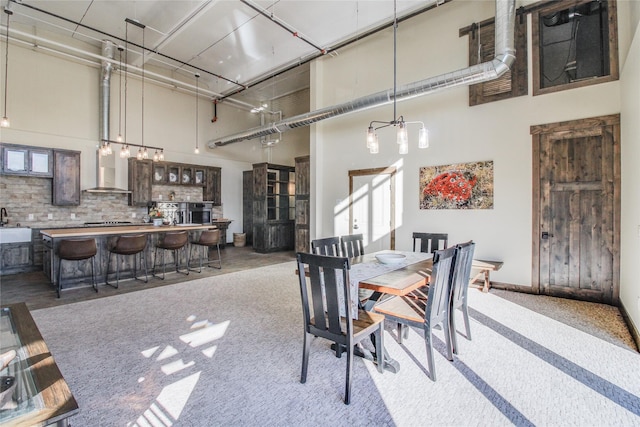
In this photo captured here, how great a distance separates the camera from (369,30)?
20.3 feet

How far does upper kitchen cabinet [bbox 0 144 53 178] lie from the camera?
20.0 feet

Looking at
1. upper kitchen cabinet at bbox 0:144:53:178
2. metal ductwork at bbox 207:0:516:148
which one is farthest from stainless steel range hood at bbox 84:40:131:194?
metal ductwork at bbox 207:0:516:148

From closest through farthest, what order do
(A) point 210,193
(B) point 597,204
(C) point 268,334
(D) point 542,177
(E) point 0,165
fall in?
1. (C) point 268,334
2. (B) point 597,204
3. (D) point 542,177
4. (E) point 0,165
5. (A) point 210,193

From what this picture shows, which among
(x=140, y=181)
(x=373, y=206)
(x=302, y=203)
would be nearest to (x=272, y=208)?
(x=302, y=203)

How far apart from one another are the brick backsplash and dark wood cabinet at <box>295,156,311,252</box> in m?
4.56

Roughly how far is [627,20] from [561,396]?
473cm

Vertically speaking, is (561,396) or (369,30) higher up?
(369,30)

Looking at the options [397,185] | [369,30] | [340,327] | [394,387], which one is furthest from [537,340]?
[369,30]

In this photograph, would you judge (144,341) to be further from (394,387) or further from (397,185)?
(397,185)

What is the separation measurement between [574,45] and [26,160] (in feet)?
32.9

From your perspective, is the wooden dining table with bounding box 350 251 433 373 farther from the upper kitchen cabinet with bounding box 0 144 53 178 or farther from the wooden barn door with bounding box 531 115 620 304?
the upper kitchen cabinet with bounding box 0 144 53 178

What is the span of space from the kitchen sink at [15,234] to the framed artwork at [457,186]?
7.84 m

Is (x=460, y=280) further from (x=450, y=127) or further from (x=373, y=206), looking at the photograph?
(x=373, y=206)

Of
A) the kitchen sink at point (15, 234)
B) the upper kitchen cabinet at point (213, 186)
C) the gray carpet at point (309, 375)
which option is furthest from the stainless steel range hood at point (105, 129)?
the gray carpet at point (309, 375)
